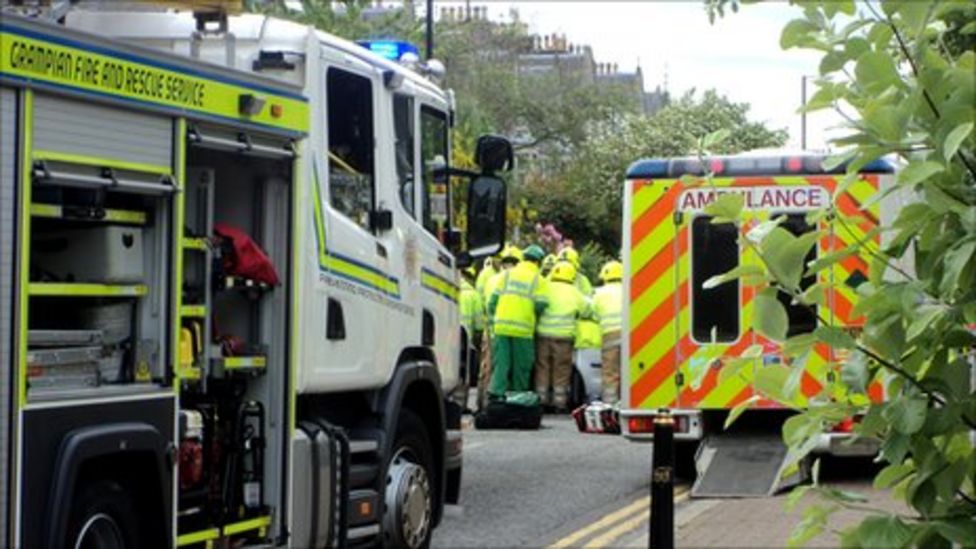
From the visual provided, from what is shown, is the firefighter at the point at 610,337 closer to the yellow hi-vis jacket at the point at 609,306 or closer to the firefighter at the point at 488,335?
the yellow hi-vis jacket at the point at 609,306

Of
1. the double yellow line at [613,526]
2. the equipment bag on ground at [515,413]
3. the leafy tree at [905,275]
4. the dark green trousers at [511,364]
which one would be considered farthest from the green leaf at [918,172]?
the dark green trousers at [511,364]

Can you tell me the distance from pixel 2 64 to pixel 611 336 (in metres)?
13.5

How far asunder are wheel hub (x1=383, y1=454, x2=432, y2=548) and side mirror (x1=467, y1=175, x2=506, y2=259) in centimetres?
151

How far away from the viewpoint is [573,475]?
13.6 metres

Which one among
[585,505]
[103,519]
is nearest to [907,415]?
[103,519]

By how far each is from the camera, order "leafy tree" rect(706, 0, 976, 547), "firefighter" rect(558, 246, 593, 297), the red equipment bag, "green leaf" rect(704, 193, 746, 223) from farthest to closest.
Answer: "firefighter" rect(558, 246, 593, 297)
the red equipment bag
"green leaf" rect(704, 193, 746, 223)
"leafy tree" rect(706, 0, 976, 547)

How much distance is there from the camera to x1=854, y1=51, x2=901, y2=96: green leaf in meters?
2.59

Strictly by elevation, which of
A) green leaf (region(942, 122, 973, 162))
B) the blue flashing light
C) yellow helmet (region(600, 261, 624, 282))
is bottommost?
green leaf (region(942, 122, 973, 162))

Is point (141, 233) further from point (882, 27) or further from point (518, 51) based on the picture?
point (518, 51)

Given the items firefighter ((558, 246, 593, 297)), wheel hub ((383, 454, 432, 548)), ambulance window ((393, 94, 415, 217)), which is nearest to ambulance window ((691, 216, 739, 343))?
ambulance window ((393, 94, 415, 217))

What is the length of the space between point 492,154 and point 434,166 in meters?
0.36

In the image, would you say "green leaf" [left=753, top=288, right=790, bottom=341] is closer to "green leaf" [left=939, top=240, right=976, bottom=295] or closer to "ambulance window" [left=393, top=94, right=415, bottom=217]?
"green leaf" [left=939, top=240, right=976, bottom=295]

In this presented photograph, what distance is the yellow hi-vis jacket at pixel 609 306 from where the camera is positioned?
18.3 m

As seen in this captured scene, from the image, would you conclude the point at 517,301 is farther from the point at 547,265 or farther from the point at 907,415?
the point at 907,415
